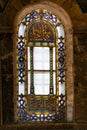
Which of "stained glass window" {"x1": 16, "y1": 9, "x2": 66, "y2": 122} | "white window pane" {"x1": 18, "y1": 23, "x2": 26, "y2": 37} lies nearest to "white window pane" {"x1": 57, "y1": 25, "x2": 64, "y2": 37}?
"stained glass window" {"x1": 16, "y1": 9, "x2": 66, "y2": 122}

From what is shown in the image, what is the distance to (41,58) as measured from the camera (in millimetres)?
5676

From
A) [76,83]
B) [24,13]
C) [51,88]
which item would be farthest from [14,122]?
[24,13]

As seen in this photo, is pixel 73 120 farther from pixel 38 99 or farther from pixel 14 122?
pixel 14 122

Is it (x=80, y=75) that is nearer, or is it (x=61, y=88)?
(x=80, y=75)

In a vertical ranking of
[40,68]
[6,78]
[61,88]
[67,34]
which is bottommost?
[61,88]

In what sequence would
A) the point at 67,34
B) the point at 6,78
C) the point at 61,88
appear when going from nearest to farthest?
the point at 6,78, the point at 67,34, the point at 61,88

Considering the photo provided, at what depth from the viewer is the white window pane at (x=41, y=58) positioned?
5.66 meters

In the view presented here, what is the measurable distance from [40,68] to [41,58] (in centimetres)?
22

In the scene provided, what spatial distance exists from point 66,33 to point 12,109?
193 centimetres

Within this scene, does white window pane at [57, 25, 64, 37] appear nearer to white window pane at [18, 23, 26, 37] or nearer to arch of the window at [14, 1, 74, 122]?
arch of the window at [14, 1, 74, 122]

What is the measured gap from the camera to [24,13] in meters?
5.54

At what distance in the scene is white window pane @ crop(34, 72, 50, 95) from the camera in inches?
223

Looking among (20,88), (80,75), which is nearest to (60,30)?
(80,75)

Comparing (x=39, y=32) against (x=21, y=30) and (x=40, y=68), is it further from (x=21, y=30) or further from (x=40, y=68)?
(x=40, y=68)
